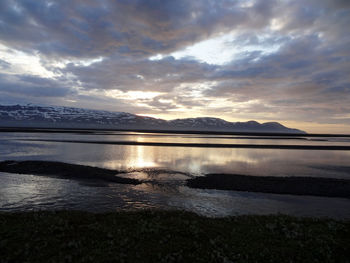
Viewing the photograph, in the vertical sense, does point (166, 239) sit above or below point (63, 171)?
above

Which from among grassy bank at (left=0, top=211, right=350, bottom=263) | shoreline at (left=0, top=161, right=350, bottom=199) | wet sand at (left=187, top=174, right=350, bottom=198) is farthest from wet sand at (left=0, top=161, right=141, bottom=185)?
grassy bank at (left=0, top=211, right=350, bottom=263)

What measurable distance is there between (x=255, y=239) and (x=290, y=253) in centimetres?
160

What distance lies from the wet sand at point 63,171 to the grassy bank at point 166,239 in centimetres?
1321

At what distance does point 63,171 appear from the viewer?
28688 millimetres

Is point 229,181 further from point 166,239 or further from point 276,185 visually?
point 166,239

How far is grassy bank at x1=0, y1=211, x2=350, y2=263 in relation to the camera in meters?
8.30

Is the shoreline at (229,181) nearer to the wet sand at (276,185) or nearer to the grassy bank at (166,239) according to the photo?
the wet sand at (276,185)

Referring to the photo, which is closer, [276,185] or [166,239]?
[166,239]

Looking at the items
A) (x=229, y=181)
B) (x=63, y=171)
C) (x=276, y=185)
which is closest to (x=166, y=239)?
(x=229, y=181)

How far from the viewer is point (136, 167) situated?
33719 mm

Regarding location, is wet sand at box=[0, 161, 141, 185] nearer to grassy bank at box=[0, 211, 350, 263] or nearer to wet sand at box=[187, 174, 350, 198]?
wet sand at box=[187, 174, 350, 198]

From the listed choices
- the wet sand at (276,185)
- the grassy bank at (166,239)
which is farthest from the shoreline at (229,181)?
the grassy bank at (166,239)

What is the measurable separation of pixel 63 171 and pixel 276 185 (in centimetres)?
2835

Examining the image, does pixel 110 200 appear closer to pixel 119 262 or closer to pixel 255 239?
pixel 119 262
